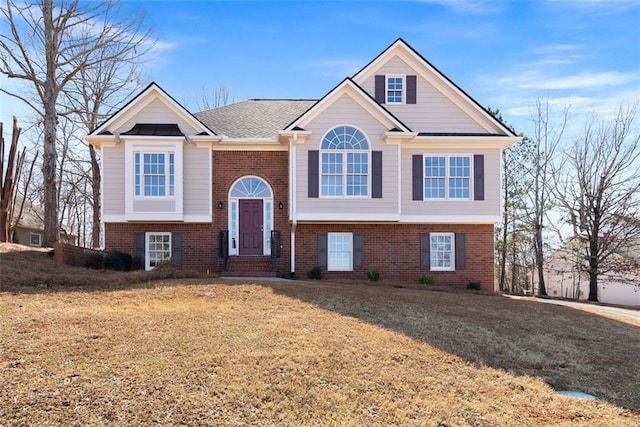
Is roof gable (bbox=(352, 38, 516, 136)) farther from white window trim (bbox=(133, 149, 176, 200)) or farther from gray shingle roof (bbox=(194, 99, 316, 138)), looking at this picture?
white window trim (bbox=(133, 149, 176, 200))

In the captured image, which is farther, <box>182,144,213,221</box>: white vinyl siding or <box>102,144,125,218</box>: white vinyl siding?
<box>182,144,213,221</box>: white vinyl siding

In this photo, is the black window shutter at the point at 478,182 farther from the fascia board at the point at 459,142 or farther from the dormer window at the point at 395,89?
the dormer window at the point at 395,89

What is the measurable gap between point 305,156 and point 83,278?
25.2ft

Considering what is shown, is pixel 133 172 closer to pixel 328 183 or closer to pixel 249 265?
pixel 249 265

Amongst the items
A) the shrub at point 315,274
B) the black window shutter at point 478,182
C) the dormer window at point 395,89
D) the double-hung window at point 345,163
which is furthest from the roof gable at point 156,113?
the black window shutter at point 478,182

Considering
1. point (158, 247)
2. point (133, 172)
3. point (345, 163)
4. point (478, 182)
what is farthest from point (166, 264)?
point (478, 182)

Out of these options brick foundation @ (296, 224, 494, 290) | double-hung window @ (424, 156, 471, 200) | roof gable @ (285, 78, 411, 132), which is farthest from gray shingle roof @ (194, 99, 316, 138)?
double-hung window @ (424, 156, 471, 200)

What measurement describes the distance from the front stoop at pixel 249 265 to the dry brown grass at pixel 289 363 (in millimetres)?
6260

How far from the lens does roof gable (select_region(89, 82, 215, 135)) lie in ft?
58.5

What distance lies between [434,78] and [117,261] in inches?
483

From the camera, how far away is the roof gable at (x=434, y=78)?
18.4 meters

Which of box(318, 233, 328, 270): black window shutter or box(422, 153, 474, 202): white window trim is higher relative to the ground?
box(422, 153, 474, 202): white window trim

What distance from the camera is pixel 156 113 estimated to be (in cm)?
1802

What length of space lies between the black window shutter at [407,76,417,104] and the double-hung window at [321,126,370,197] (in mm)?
2657
